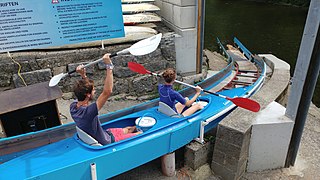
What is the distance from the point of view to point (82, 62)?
16.4ft

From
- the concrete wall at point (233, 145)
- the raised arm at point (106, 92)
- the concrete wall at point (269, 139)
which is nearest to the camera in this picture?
the raised arm at point (106, 92)

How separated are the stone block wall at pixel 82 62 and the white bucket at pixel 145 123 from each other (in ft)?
5.78

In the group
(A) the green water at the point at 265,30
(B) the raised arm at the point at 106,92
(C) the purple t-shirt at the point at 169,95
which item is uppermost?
(B) the raised arm at the point at 106,92

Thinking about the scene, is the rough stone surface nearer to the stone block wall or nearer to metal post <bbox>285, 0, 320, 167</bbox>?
metal post <bbox>285, 0, 320, 167</bbox>

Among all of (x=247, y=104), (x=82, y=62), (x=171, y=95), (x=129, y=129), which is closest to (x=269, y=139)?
(x=247, y=104)

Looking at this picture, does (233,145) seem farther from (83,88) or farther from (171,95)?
(83,88)

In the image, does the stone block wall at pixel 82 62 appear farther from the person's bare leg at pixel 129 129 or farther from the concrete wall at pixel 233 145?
the concrete wall at pixel 233 145

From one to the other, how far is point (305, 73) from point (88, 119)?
2.75m

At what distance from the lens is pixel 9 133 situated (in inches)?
146

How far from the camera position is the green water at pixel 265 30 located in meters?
14.7

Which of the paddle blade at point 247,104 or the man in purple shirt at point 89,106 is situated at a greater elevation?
the man in purple shirt at point 89,106

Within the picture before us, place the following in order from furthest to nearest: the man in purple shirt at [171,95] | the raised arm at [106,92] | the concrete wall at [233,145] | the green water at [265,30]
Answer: the green water at [265,30] → the man in purple shirt at [171,95] → the concrete wall at [233,145] → the raised arm at [106,92]

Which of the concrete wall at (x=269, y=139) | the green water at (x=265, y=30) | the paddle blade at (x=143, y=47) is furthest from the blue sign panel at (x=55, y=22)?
the green water at (x=265, y=30)

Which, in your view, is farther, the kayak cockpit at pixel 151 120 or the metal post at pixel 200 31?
the metal post at pixel 200 31
